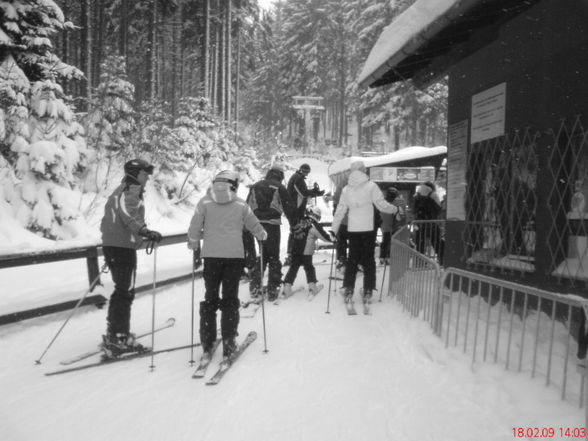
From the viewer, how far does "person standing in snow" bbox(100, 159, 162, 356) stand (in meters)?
4.69

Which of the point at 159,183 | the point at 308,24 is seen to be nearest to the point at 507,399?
the point at 159,183

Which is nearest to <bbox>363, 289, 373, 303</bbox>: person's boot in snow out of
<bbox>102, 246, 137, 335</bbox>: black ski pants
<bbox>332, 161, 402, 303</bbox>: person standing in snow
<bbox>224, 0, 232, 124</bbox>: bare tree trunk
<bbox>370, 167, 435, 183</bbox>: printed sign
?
<bbox>332, 161, 402, 303</bbox>: person standing in snow

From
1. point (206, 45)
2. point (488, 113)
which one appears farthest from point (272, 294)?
point (206, 45)

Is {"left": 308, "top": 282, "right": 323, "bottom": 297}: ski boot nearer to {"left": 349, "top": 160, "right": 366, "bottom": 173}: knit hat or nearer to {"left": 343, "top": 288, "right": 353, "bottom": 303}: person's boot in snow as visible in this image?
{"left": 343, "top": 288, "right": 353, "bottom": 303}: person's boot in snow

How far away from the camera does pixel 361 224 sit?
264 inches

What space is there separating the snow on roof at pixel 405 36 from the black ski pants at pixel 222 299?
3261 millimetres

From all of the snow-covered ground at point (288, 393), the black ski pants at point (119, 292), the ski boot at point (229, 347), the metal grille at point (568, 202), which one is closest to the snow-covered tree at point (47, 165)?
the snow-covered ground at point (288, 393)

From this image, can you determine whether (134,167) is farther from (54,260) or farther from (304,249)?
(304,249)

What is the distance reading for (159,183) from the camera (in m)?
16.4

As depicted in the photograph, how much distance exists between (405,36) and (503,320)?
3570mm

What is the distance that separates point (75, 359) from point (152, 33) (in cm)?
1964

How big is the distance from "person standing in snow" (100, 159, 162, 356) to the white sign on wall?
4541mm

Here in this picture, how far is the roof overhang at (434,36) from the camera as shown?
4762 millimetres
